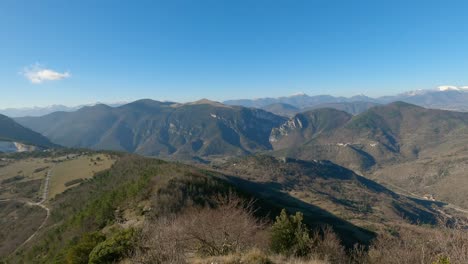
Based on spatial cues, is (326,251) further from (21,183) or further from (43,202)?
(21,183)

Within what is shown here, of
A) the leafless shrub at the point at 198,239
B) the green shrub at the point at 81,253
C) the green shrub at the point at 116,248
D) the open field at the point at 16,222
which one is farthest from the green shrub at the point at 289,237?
the open field at the point at 16,222

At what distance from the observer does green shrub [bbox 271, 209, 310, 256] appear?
33.2 meters

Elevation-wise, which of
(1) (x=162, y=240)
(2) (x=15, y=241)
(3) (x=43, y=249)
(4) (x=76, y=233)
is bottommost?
(2) (x=15, y=241)

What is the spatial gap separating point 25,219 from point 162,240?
12981 cm

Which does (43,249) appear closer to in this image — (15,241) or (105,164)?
(15,241)

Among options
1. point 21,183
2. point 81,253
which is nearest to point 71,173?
point 21,183

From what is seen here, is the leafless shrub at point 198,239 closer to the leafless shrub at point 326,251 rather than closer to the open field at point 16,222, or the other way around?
the leafless shrub at point 326,251

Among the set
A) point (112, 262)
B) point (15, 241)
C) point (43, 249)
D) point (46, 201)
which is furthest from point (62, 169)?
point (112, 262)

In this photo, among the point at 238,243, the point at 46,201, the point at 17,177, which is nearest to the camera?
the point at 238,243

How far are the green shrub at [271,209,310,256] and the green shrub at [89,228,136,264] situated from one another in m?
17.3

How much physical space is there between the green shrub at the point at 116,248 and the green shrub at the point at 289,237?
56.7 feet

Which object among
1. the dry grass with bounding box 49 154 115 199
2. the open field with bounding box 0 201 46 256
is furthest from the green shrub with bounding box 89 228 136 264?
the dry grass with bounding box 49 154 115 199

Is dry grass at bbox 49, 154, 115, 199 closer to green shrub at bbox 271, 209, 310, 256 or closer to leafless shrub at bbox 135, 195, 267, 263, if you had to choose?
green shrub at bbox 271, 209, 310, 256

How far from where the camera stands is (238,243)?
84.7ft
